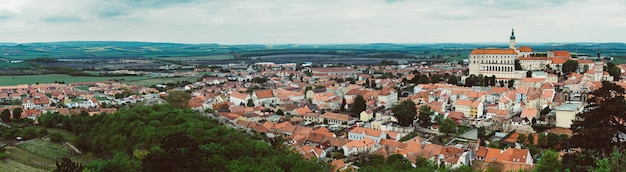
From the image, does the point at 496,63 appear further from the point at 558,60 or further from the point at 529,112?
the point at 529,112

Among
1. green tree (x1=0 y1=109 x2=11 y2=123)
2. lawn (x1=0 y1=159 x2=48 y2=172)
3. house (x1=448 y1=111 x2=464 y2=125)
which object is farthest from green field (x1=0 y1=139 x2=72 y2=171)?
house (x1=448 y1=111 x2=464 y2=125)

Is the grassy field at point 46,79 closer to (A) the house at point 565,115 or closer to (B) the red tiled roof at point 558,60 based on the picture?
(B) the red tiled roof at point 558,60

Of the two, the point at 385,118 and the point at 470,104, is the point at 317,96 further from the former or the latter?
the point at 470,104

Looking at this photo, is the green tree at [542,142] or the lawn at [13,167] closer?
the lawn at [13,167]

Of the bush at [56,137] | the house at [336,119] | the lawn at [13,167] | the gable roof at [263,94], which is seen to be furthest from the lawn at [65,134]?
the gable roof at [263,94]

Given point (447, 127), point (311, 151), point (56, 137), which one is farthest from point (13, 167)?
point (447, 127)

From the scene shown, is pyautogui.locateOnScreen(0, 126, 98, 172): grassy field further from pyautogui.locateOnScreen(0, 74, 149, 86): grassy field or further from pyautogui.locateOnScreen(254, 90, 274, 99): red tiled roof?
pyautogui.locateOnScreen(0, 74, 149, 86): grassy field

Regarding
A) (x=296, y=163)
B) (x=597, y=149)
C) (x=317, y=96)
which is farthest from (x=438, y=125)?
(x=597, y=149)
